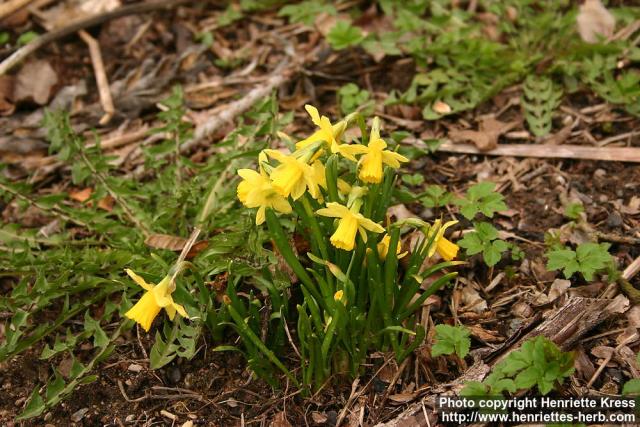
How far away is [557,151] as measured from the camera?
3168 mm

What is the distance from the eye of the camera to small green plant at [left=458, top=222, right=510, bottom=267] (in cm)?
252

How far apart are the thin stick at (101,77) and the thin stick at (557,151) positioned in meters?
1.92

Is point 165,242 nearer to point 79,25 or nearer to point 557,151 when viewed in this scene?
point 557,151

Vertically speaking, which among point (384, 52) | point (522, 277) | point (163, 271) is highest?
point (384, 52)

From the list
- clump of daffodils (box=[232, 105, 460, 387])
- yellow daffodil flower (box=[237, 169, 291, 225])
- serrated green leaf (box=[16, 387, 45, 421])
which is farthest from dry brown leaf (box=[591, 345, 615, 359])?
serrated green leaf (box=[16, 387, 45, 421])

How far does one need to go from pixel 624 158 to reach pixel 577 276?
0.79 meters

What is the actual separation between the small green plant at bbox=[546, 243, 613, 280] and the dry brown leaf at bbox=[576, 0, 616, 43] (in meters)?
1.72

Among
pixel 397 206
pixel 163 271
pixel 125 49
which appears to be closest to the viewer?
pixel 163 271

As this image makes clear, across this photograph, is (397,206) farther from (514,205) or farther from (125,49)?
(125,49)

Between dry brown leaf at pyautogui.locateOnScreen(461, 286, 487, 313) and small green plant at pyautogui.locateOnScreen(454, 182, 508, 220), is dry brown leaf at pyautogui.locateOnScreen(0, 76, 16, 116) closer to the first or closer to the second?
small green plant at pyautogui.locateOnScreen(454, 182, 508, 220)

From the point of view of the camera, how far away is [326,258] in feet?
7.23

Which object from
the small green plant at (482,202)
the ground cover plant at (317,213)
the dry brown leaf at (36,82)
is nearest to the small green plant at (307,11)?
the ground cover plant at (317,213)

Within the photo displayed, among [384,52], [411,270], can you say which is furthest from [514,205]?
[384,52]

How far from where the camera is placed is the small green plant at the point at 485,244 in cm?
252
